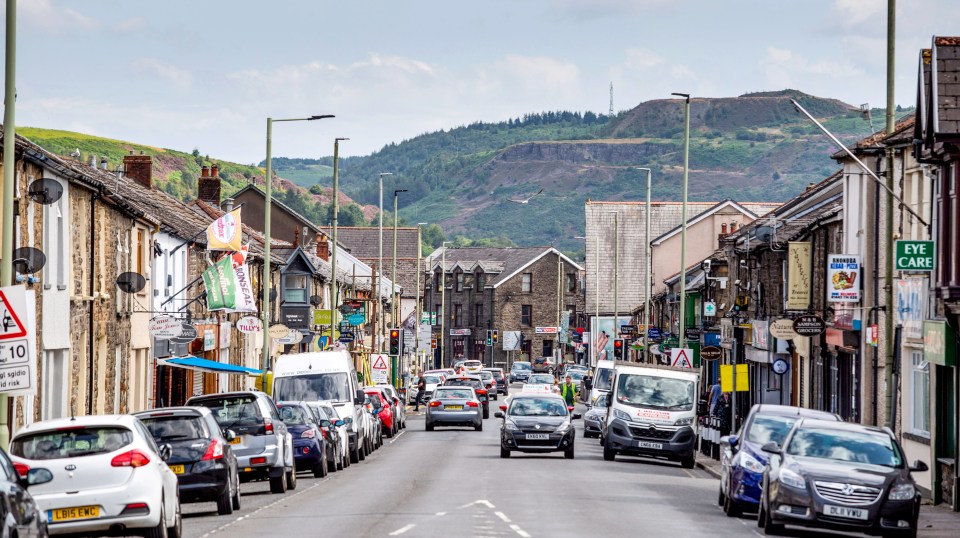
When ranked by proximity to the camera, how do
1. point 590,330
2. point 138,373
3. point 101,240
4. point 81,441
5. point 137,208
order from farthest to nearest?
point 590,330, point 138,373, point 137,208, point 101,240, point 81,441

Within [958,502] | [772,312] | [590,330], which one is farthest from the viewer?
[590,330]

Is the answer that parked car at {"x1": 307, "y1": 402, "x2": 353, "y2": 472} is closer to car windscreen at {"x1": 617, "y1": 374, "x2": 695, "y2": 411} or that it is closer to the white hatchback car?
car windscreen at {"x1": 617, "y1": 374, "x2": 695, "y2": 411}

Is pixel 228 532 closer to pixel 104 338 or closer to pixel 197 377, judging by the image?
pixel 104 338

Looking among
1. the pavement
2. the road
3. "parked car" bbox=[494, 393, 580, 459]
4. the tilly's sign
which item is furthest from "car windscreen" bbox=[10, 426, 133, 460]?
"parked car" bbox=[494, 393, 580, 459]

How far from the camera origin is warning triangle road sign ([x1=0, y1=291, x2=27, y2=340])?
19078mm

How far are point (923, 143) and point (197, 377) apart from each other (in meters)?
28.3

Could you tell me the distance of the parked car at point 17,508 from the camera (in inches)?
499

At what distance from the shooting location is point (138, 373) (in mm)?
40625

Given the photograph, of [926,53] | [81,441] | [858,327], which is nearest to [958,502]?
[926,53]

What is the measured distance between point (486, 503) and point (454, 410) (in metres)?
32.4

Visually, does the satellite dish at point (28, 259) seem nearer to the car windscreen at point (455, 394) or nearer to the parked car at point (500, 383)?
the car windscreen at point (455, 394)

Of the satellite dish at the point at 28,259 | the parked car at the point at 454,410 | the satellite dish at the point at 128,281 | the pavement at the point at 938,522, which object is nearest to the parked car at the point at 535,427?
the satellite dish at the point at 128,281

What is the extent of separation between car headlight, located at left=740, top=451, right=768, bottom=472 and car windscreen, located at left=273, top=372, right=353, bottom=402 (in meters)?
17.7

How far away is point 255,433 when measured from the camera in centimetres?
2584
